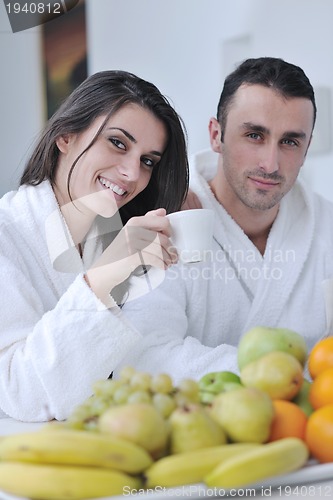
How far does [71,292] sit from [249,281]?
0.65 meters

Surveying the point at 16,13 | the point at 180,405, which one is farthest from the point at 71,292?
the point at 16,13

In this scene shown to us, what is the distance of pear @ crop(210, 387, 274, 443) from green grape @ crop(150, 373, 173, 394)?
0.06m

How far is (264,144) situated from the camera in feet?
5.44

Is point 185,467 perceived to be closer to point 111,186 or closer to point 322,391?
point 322,391

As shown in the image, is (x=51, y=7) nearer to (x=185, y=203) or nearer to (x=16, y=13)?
(x=16, y=13)

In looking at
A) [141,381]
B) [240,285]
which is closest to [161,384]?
[141,381]

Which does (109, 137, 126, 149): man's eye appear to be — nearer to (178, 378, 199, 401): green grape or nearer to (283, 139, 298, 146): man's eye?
(283, 139, 298, 146): man's eye

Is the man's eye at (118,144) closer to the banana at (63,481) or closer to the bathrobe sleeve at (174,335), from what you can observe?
the bathrobe sleeve at (174,335)

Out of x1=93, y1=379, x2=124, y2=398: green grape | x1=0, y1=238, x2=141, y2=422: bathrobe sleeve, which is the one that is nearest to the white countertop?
x1=0, y1=238, x2=141, y2=422: bathrobe sleeve

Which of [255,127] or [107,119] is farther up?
[107,119]

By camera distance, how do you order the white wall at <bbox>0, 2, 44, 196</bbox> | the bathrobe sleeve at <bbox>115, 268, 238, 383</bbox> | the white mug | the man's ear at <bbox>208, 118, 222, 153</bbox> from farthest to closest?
the white wall at <bbox>0, 2, 44, 196</bbox> → the man's ear at <bbox>208, 118, 222, 153</bbox> → the bathrobe sleeve at <bbox>115, 268, 238, 383</bbox> → the white mug

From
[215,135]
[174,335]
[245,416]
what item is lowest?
[174,335]

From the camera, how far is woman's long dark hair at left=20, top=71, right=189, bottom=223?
54.3 inches

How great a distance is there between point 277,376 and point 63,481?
26cm
